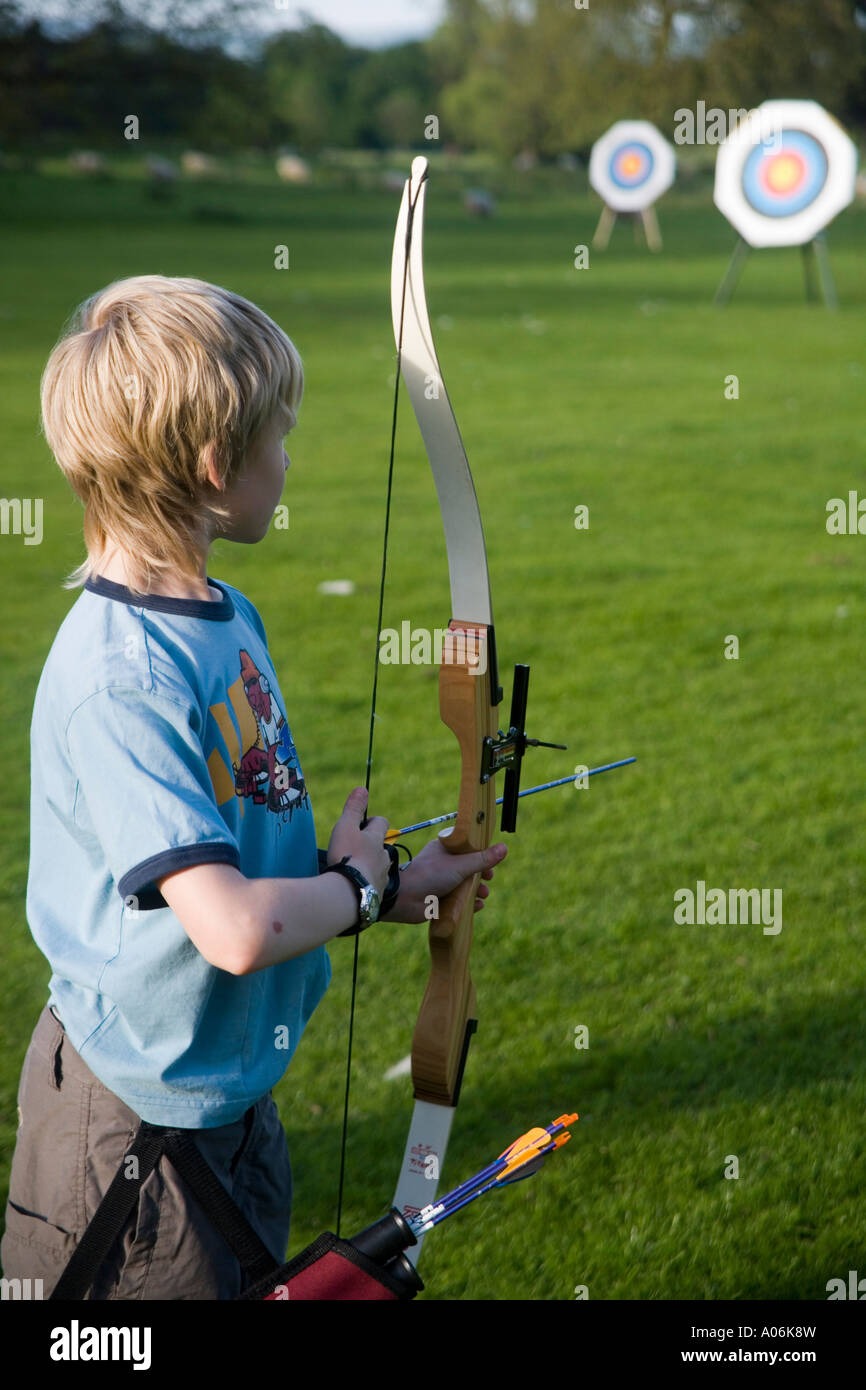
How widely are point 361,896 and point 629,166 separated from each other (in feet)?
73.2

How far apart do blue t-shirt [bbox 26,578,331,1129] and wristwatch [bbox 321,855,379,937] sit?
10 cm

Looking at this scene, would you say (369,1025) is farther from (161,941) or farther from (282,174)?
(282,174)

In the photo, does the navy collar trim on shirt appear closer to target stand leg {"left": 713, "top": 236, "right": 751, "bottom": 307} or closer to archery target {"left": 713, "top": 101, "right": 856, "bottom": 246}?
archery target {"left": 713, "top": 101, "right": 856, "bottom": 246}

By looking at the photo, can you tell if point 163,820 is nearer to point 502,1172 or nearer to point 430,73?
point 502,1172

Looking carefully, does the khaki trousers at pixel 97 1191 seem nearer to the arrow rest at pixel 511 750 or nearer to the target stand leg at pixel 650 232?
the arrow rest at pixel 511 750

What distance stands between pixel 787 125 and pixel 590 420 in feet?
24.2

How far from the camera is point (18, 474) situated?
700 centimetres

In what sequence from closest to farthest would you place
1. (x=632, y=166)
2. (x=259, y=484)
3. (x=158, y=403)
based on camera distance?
1. (x=158, y=403)
2. (x=259, y=484)
3. (x=632, y=166)

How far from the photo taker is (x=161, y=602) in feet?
4.08

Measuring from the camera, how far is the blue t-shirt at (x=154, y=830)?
112 centimetres

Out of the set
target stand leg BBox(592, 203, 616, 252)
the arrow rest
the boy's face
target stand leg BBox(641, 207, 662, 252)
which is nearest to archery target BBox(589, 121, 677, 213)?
target stand leg BBox(592, 203, 616, 252)

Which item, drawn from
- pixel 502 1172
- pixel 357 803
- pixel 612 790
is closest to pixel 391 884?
pixel 357 803

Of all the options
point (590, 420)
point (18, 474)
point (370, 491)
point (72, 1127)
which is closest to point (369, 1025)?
point (72, 1127)

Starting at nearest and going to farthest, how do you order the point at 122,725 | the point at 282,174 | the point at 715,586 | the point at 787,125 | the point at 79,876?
the point at 122,725 → the point at 79,876 → the point at 715,586 → the point at 787,125 → the point at 282,174
